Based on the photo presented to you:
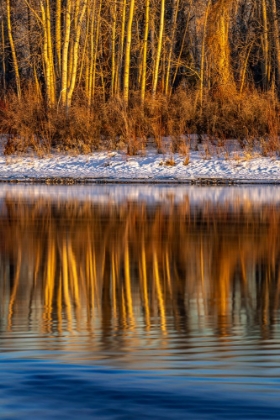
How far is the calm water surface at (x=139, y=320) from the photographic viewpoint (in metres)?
5.54

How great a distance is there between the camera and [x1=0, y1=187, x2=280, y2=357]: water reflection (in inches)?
306

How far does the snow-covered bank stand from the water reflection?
14.2 meters

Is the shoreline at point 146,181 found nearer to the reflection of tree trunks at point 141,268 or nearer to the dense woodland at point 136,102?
the dense woodland at point 136,102

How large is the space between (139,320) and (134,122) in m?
31.9

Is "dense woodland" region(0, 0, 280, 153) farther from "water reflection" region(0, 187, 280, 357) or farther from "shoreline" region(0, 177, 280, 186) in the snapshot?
"water reflection" region(0, 187, 280, 357)

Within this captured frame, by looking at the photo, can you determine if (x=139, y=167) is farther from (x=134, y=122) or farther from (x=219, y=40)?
(x=219, y=40)

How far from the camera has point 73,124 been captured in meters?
40.0

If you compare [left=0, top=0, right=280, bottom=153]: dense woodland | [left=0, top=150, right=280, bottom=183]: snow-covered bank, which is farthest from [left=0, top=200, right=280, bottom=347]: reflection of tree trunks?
[left=0, top=0, right=280, bottom=153]: dense woodland

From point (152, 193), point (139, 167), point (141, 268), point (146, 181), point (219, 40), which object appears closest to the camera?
point (141, 268)

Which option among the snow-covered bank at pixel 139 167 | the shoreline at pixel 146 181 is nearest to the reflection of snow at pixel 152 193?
the shoreline at pixel 146 181

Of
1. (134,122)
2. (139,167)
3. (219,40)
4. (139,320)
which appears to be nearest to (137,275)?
(139,320)

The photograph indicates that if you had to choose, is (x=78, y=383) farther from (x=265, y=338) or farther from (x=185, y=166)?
(x=185, y=166)

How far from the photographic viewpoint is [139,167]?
35.8 m

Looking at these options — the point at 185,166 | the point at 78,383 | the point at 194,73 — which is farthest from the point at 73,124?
the point at 78,383
